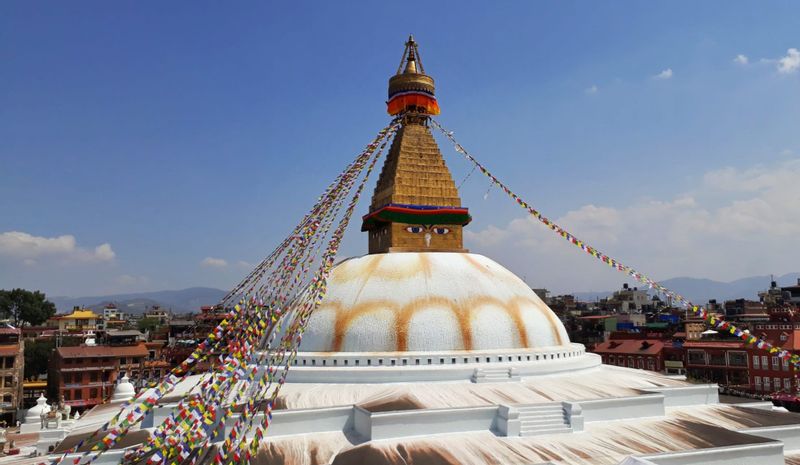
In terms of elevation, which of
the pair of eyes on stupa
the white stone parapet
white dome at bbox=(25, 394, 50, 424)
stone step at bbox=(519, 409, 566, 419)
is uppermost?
the pair of eyes on stupa

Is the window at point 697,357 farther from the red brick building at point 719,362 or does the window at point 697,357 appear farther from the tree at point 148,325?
the tree at point 148,325

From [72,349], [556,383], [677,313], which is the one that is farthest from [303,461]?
[677,313]

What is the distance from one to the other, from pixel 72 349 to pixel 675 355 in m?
36.1

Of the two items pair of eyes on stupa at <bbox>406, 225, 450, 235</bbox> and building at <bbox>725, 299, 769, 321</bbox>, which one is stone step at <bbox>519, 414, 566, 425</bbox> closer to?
pair of eyes on stupa at <bbox>406, 225, 450, 235</bbox>

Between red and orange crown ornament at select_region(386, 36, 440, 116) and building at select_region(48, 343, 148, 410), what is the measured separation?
21.3 meters

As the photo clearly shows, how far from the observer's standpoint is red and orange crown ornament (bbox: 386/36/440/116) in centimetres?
1838

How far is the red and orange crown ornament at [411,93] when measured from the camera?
18375 mm

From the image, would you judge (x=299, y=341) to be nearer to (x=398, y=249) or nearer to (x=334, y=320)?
(x=334, y=320)

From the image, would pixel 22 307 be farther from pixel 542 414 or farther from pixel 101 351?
pixel 542 414

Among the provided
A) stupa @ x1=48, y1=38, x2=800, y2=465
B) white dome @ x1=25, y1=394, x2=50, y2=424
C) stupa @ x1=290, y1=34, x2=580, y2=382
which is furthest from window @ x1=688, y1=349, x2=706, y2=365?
white dome @ x1=25, y1=394, x2=50, y2=424

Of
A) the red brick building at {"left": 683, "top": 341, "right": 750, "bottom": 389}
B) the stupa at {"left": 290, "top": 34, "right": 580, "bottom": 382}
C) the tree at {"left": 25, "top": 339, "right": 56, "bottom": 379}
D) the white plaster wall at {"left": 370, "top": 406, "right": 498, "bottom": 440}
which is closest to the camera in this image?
the white plaster wall at {"left": 370, "top": 406, "right": 498, "bottom": 440}

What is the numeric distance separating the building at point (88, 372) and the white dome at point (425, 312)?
20.6 m

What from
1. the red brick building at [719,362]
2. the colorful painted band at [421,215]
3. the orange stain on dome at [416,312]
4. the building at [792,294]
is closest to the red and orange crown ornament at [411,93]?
the colorful painted band at [421,215]

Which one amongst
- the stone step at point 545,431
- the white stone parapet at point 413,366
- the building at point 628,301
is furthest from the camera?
the building at point 628,301
